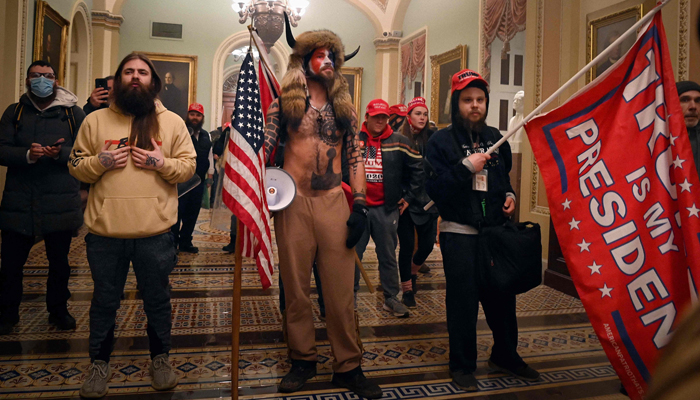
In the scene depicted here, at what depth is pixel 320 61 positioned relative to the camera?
288 centimetres

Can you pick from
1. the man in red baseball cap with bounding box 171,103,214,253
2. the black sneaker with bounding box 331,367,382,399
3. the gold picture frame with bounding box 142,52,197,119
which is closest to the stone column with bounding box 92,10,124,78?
the gold picture frame with bounding box 142,52,197,119

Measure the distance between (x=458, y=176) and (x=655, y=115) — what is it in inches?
40.1

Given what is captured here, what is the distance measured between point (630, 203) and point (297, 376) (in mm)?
2021

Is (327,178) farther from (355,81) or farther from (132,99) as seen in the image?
(355,81)

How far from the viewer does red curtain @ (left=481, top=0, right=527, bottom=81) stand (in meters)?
8.07

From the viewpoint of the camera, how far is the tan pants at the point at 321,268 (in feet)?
9.39

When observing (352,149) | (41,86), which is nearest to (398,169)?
(352,149)

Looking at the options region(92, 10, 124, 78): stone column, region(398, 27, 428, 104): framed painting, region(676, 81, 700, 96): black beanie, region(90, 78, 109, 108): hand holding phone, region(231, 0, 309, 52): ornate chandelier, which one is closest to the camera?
region(676, 81, 700, 96): black beanie

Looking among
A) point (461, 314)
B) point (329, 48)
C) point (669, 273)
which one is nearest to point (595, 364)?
point (461, 314)

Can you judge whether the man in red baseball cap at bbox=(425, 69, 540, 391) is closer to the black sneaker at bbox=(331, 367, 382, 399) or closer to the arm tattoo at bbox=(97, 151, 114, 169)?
the black sneaker at bbox=(331, 367, 382, 399)

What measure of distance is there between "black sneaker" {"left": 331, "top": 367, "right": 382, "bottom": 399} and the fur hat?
4.82 feet

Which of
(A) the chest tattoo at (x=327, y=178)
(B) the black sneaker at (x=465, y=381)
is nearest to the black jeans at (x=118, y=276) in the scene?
(A) the chest tattoo at (x=327, y=178)

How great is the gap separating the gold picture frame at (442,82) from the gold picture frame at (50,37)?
727 cm

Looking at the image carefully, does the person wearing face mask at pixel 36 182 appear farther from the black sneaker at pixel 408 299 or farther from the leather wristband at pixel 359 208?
the black sneaker at pixel 408 299
